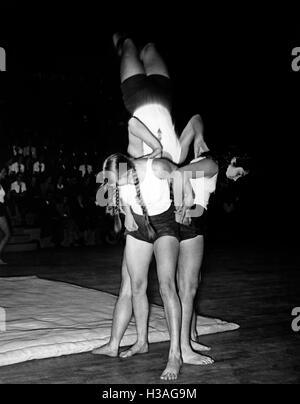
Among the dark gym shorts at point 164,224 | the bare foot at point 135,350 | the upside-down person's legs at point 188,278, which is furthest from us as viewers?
the bare foot at point 135,350

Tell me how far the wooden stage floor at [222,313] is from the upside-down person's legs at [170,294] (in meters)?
0.12

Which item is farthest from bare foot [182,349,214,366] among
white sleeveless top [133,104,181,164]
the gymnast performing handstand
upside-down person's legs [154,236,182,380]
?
white sleeveless top [133,104,181,164]

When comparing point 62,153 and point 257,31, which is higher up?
point 257,31

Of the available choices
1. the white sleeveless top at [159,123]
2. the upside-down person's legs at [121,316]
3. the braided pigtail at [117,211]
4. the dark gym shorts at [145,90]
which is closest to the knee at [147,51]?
the dark gym shorts at [145,90]

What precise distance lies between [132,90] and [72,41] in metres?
3.31

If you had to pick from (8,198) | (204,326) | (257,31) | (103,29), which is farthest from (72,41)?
(8,198)

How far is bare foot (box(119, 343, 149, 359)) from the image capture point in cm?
342

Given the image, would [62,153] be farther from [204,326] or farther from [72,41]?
[204,326]

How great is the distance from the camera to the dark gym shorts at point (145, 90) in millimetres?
3117

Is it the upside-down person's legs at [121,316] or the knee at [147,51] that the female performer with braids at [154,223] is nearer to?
the upside-down person's legs at [121,316]

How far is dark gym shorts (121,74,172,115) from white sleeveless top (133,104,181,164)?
0.03 m

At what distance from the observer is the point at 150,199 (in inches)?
123

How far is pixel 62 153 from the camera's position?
509 inches
